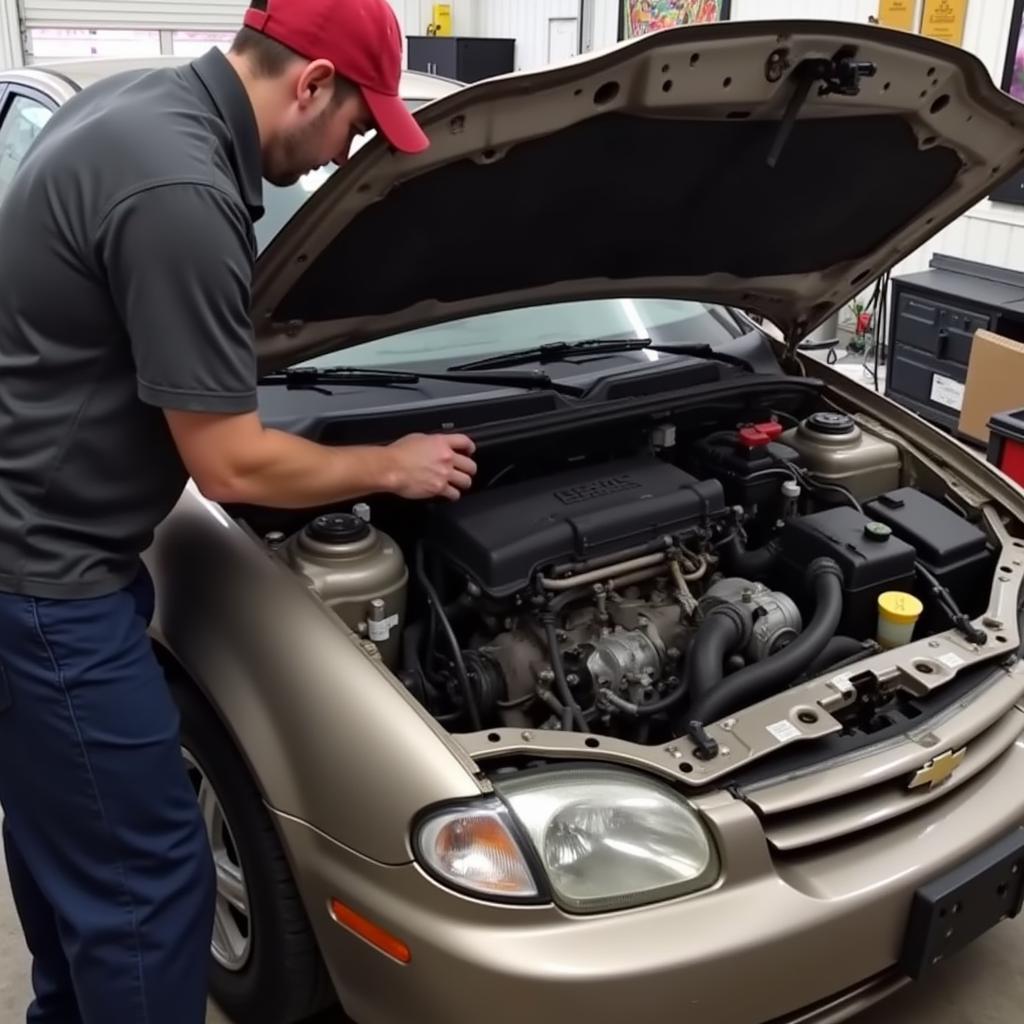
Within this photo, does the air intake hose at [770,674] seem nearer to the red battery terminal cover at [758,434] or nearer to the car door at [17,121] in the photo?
the red battery terminal cover at [758,434]

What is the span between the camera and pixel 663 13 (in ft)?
24.4

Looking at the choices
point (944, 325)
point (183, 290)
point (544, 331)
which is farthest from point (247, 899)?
point (944, 325)

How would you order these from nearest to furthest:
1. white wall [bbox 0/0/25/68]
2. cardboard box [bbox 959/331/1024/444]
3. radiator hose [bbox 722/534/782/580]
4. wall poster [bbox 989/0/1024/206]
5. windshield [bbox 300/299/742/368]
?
radiator hose [bbox 722/534/782/580]
windshield [bbox 300/299/742/368]
cardboard box [bbox 959/331/1024/444]
wall poster [bbox 989/0/1024/206]
white wall [bbox 0/0/25/68]

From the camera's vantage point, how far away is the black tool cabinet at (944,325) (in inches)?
190

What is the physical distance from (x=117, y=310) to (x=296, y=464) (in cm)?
29

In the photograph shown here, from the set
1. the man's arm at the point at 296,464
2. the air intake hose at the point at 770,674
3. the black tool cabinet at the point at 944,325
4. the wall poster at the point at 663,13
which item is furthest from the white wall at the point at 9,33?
the air intake hose at the point at 770,674

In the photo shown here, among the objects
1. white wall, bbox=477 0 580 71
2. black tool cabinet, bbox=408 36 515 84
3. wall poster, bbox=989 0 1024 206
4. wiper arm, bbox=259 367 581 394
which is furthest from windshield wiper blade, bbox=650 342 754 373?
black tool cabinet, bbox=408 36 515 84

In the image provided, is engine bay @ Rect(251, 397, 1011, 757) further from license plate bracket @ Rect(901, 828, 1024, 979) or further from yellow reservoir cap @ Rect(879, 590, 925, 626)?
license plate bracket @ Rect(901, 828, 1024, 979)

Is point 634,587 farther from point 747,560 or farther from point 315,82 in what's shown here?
point 315,82

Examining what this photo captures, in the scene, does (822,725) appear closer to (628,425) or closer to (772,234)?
(628,425)

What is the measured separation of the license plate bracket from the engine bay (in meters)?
0.25

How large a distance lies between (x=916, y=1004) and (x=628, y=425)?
1.22 meters

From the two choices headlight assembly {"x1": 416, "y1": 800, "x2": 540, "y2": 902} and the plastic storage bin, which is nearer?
headlight assembly {"x1": 416, "y1": 800, "x2": 540, "y2": 902}

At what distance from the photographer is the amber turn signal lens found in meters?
1.37
